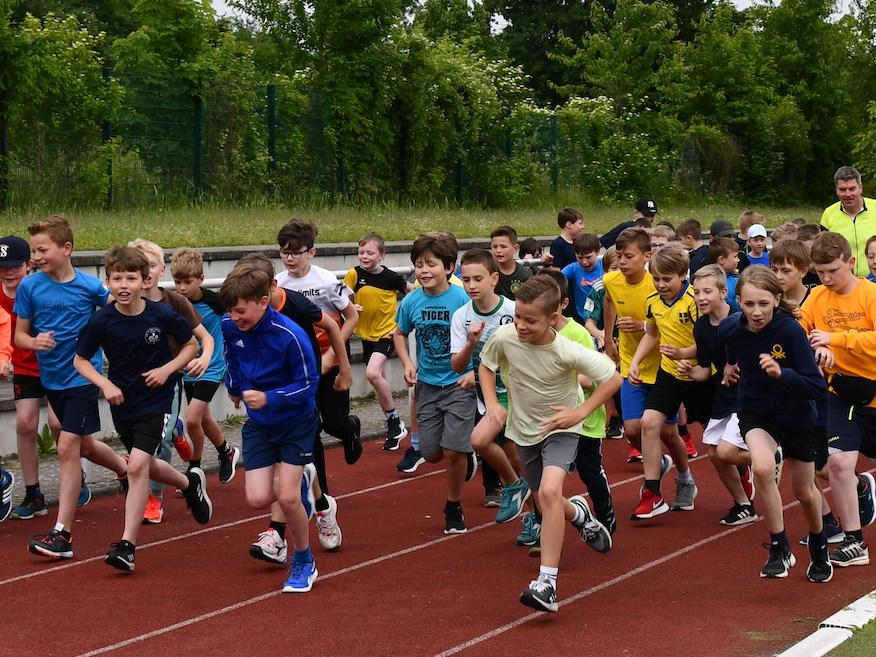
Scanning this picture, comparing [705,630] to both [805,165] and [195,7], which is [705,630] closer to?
[195,7]

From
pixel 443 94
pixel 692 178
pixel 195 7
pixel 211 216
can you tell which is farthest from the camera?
pixel 692 178

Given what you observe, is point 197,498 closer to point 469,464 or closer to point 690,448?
point 469,464

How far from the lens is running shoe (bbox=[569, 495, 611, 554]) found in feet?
25.8

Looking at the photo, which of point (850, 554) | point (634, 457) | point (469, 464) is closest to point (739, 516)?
point (850, 554)

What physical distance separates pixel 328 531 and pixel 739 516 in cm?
270

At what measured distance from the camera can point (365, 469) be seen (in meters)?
11.3

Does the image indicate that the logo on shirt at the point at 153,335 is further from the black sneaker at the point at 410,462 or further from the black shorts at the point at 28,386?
the black sneaker at the point at 410,462

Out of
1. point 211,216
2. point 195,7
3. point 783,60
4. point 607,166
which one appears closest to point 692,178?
point 607,166

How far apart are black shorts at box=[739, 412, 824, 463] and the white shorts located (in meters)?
0.70

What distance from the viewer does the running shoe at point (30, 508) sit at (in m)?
9.28

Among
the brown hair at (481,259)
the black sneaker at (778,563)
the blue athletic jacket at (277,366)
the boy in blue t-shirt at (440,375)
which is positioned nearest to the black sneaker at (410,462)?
the boy in blue t-shirt at (440,375)

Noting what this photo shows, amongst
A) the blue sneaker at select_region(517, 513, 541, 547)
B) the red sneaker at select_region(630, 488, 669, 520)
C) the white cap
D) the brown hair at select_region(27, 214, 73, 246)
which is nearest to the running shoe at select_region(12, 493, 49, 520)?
the brown hair at select_region(27, 214, 73, 246)

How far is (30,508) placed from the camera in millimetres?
9328

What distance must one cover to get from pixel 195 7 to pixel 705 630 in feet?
64.1
